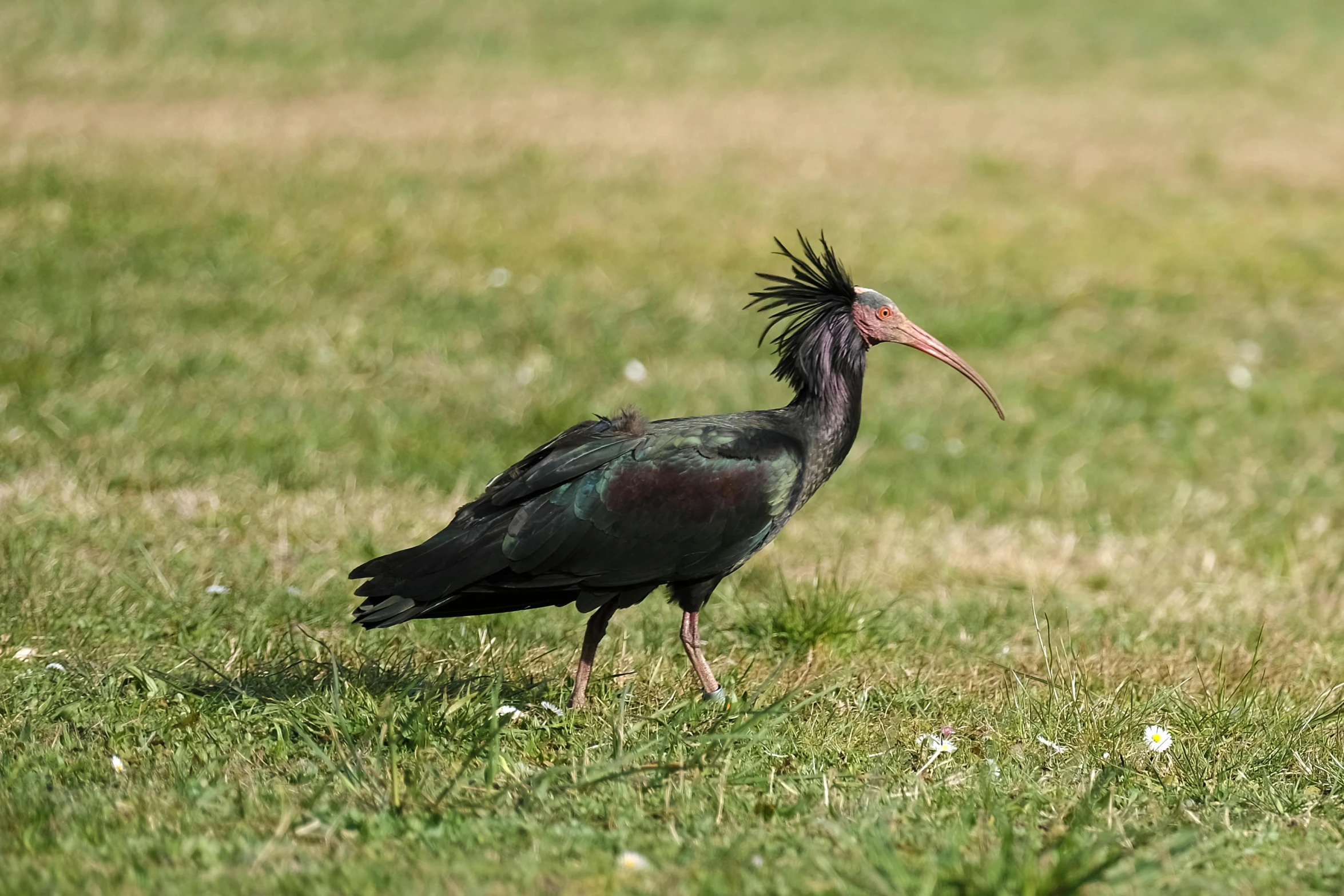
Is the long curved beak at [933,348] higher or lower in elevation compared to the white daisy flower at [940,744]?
higher

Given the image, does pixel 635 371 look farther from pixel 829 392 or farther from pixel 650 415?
pixel 829 392

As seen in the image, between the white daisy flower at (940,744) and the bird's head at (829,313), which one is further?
the bird's head at (829,313)

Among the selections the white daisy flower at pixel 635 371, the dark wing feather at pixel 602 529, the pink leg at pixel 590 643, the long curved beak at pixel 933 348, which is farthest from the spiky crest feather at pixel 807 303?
the white daisy flower at pixel 635 371

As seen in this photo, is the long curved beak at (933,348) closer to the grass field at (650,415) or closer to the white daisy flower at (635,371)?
the grass field at (650,415)

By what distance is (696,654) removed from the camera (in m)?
4.75

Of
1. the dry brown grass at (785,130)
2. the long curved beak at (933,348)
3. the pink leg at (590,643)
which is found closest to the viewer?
the pink leg at (590,643)

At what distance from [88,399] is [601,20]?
14634mm

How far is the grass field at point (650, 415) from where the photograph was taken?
3.71 m

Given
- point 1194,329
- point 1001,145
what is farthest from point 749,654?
point 1001,145

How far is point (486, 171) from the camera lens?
1300 cm

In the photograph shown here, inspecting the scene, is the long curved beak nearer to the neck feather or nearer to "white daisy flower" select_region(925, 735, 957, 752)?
the neck feather

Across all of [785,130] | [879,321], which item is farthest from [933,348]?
[785,130]

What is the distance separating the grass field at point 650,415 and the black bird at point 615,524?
0.30 meters

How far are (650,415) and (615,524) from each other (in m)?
4.28
